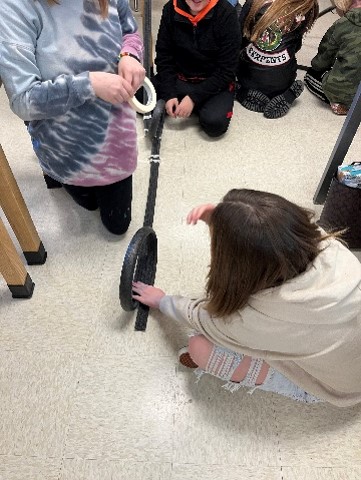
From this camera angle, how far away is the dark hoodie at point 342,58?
5.68ft

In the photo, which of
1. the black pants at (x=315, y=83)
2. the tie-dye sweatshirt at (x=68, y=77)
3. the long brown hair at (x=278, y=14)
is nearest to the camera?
the tie-dye sweatshirt at (x=68, y=77)

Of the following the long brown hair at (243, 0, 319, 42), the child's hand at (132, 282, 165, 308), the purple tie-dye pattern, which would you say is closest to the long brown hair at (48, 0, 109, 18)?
the purple tie-dye pattern

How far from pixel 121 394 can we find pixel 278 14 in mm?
1551

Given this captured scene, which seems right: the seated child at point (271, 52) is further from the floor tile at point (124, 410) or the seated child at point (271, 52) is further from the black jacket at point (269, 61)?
the floor tile at point (124, 410)

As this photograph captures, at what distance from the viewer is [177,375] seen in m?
1.09

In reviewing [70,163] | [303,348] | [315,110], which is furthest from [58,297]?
[315,110]

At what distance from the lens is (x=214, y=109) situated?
68.0 inches

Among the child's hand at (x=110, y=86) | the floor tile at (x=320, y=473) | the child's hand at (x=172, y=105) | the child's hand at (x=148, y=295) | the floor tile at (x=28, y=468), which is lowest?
the floor tile at (x=28, y=468)

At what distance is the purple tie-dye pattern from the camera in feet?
3.68

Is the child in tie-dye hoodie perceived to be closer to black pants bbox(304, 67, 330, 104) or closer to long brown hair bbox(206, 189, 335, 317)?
long brown hair bbox(206, 189, 335, 317)

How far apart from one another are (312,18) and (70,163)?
1292 mm

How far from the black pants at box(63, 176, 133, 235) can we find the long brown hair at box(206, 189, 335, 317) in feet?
1.99

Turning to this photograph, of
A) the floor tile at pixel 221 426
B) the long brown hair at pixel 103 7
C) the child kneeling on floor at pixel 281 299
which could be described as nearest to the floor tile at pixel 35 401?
the floor tile at pixel 221 426

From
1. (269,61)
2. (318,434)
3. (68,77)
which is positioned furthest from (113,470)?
(269,61)
